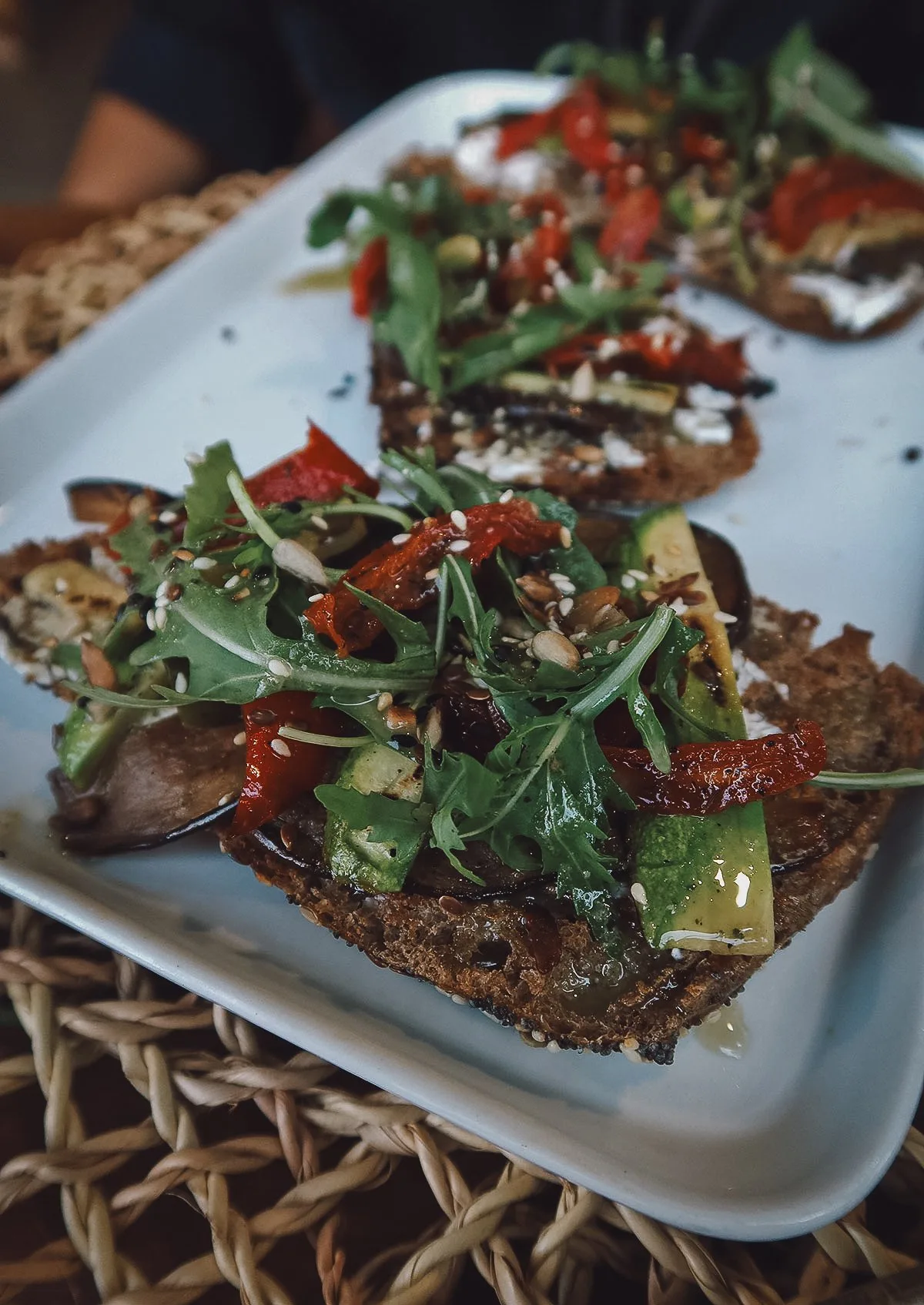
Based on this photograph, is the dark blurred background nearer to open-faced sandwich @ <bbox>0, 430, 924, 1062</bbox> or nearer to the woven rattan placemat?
open-faced sandwich @ <bbox>0, 430, 924, 1062</bbox>

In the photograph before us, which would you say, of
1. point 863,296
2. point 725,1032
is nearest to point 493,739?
point 725,1032

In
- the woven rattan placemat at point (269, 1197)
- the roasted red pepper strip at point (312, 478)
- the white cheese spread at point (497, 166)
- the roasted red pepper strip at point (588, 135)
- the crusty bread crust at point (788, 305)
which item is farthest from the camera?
the white cheese spread at point (497, 166)

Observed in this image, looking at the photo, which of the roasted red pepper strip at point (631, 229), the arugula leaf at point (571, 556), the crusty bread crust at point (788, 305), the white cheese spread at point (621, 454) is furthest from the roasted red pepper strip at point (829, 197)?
the arugula leaf at point (571, 556)

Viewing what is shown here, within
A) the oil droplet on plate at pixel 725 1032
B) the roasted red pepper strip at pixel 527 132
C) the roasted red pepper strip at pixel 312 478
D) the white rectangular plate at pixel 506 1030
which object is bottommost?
the oil droplet on plate at pixel 725 1032

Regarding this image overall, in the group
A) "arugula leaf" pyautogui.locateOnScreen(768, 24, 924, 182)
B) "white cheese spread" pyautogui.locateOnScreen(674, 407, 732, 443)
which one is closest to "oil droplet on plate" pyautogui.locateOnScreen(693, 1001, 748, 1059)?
"white cheese spread" pyautogui.locateOnScreen(674, 407, 732, 443)

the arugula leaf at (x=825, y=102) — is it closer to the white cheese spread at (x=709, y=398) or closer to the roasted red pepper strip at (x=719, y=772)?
the white cheese spread at (x=709, y=398)

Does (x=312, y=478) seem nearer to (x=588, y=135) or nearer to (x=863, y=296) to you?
(x=863, y=296)
